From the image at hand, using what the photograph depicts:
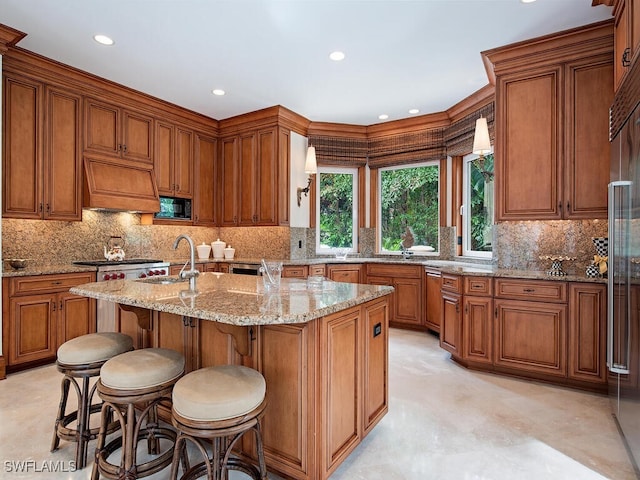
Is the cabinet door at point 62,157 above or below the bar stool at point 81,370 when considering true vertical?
above

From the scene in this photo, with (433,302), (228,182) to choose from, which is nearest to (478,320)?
(433,302)

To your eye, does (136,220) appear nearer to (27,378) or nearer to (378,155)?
(27,378)

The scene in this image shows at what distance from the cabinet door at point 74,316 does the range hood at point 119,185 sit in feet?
3.40

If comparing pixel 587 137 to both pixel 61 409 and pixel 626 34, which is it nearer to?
pixel 626 34

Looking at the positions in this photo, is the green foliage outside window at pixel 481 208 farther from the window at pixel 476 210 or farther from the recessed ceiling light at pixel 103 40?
the recessed ceiling light at pixel 103 40

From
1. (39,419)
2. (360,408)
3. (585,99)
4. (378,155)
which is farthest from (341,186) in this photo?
(39,419)

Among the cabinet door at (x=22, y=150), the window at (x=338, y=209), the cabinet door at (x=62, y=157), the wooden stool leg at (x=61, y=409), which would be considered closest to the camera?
the wooden stool leg at (x=61, y=409)

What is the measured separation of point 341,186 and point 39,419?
4510 mm

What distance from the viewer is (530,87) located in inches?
130

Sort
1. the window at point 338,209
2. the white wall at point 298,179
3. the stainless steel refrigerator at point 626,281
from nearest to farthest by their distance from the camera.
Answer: the stainless steel refrigerator at point 626,281
the white wall at point 298,179
the window at point 338,209

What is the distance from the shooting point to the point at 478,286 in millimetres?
3305

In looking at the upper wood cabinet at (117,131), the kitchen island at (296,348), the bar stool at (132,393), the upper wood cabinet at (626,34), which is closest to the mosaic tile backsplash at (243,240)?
the upper wood cabinet at (117,131)

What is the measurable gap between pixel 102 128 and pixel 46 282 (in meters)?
1.85

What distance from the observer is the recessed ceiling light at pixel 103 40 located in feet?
10.2
